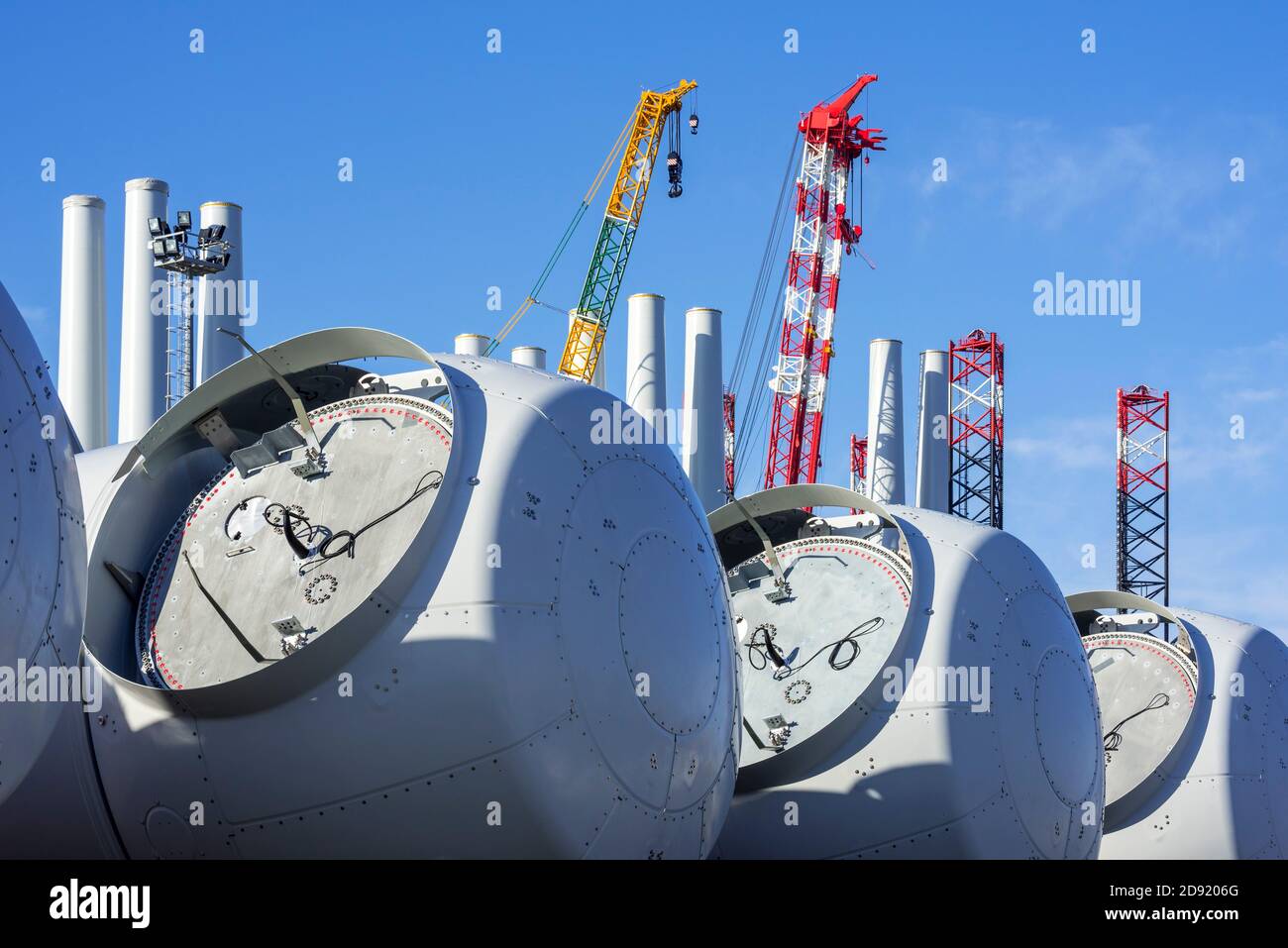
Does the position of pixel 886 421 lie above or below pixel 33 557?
above

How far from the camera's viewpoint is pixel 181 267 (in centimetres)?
2817

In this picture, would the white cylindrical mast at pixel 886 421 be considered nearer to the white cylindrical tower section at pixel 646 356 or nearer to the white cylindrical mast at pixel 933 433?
the white cylindrical mast at pixel 933 433

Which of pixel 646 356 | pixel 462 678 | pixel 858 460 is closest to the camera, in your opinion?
pixel 462 678

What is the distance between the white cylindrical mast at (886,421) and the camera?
148 feet

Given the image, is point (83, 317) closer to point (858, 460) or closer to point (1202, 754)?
point (1202, 754)

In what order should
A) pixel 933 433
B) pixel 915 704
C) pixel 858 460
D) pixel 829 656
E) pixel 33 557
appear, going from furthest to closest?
pixel 858 460 < pixel 933 433 < pixel 829 656 < pixel 915 704 < pixel 33 557

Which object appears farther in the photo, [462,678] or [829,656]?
[829,656]

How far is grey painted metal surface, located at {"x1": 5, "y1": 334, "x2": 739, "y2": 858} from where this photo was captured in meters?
9.91

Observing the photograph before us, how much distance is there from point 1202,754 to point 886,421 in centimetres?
2531

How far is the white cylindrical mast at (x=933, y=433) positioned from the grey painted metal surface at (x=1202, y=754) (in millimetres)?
24786

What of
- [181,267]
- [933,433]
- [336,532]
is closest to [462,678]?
[336,532]

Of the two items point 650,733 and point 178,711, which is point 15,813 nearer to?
point 178,711
